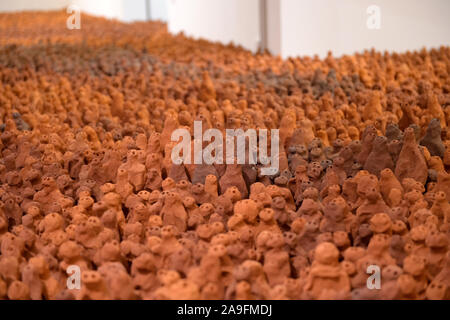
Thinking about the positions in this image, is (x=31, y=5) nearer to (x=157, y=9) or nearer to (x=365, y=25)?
(x=157, y=9)

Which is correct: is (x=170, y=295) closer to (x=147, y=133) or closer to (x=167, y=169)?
(x=167, y=169)

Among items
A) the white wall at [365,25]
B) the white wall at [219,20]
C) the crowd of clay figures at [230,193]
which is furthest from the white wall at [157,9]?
the crowd of clay figures at [230,193]

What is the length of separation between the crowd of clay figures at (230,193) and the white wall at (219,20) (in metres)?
1.97

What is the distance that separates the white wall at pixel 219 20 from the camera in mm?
5508

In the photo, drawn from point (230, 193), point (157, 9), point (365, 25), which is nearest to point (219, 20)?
point (365, 25)

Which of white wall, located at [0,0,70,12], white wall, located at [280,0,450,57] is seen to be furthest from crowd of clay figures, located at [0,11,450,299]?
white wall, located at [0,0,70,12]

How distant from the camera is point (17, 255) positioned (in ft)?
5.24

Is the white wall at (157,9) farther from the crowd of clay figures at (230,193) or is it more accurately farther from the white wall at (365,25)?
the crowd of clay figures at (230,193)

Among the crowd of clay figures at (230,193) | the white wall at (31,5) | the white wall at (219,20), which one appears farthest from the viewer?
the white wall at (31,5)

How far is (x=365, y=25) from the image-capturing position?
4.68 meters

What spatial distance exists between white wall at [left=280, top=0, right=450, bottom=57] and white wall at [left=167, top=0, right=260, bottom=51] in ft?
2.26

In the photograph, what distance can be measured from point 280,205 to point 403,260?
41cm

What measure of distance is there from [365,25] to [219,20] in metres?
2.23
